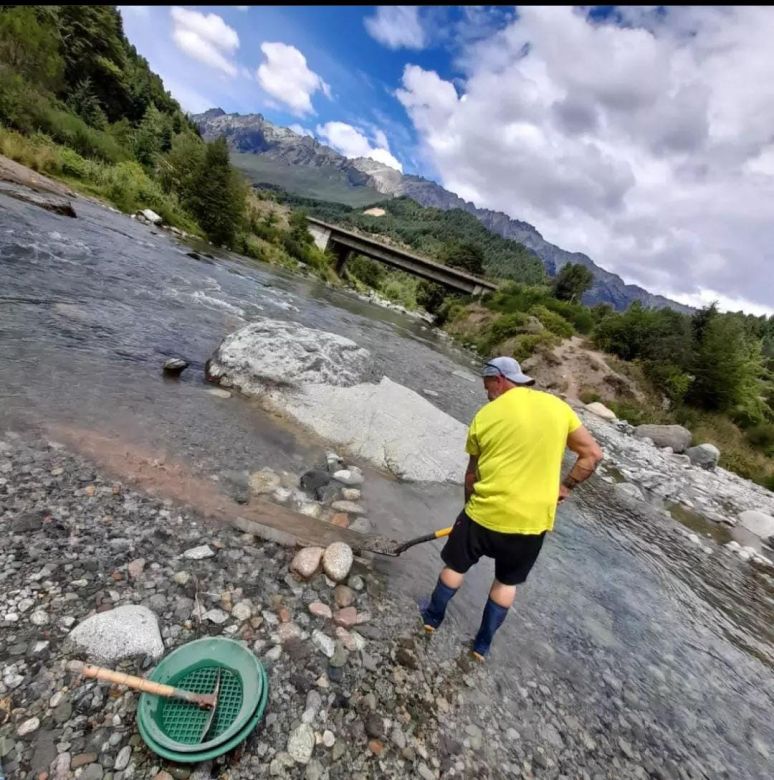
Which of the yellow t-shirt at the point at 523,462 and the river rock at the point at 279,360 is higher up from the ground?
the yellow t-shirt at the point at 523,462

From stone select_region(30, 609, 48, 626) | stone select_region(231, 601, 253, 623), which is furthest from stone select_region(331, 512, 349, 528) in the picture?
stone select_region(30, 609, 48, 626)

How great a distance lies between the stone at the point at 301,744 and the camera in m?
2.53

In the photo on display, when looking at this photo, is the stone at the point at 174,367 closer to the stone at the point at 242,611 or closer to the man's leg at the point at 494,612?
the stone at the point at 242,611

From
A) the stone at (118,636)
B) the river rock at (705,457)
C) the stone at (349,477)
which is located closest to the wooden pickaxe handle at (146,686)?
the stone at (118,636)

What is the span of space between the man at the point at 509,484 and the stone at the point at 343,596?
0.75 meters

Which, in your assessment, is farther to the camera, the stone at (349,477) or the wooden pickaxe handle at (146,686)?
the stone at (349,477)

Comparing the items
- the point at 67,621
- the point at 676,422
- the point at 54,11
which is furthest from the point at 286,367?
the point at 54,11

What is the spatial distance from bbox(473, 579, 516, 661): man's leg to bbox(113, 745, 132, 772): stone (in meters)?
2.69

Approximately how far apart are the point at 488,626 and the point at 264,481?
311 cm

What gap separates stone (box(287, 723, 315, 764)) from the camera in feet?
8.29

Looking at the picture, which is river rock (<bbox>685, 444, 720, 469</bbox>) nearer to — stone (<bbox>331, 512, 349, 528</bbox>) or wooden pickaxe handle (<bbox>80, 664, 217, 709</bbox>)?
stone (<bbox>331, 512, 349, 528</bbox>)

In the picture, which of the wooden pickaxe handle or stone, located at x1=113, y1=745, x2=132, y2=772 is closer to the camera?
stone, located at x1=113, y1=745, x2=132, y2=772

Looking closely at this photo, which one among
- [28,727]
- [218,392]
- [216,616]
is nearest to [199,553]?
[216,616]

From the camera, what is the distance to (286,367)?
25.5 ft
